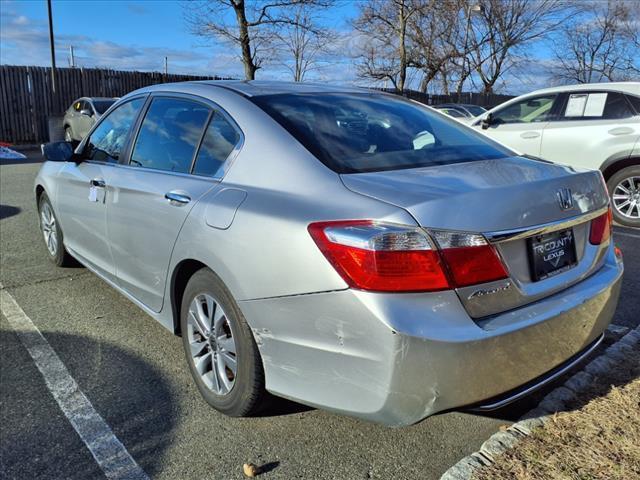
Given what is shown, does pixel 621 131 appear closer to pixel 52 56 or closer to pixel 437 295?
pixel 437 295

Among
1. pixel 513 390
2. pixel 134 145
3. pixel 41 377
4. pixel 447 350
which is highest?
pixel 134 145

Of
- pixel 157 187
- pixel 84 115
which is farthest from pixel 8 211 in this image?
pixel 84 115

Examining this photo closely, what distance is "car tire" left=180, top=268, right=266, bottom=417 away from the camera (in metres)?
2.43

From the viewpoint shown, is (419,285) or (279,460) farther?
(279,460)

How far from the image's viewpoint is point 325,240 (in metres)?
2.04

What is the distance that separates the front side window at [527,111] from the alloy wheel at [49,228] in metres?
6.16

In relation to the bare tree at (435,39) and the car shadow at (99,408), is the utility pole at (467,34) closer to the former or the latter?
the bare tree at (435,39)

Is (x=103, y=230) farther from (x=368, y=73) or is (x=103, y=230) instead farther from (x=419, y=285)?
(x=368, y=73)

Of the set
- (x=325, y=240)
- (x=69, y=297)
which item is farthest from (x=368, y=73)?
(x=325, y=240)

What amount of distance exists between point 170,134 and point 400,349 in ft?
6.69

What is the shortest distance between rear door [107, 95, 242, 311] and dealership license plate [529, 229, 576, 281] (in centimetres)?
147

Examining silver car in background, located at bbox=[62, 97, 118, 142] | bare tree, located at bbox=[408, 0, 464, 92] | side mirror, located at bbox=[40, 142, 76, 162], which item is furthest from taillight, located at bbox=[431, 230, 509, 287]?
bare tree, located at bbox=[408, 0, 464, 92]

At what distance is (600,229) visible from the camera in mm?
2672

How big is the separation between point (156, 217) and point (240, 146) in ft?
2.19
